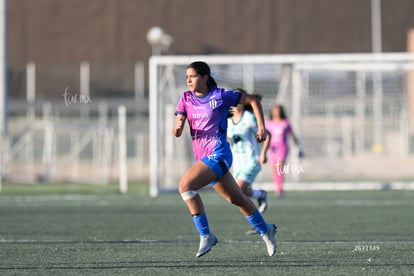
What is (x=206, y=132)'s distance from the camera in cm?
992

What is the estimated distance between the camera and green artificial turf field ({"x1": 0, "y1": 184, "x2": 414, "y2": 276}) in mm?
9352

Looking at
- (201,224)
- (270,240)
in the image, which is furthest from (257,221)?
(201,224)

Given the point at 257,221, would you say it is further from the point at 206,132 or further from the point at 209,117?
the point at 209,117

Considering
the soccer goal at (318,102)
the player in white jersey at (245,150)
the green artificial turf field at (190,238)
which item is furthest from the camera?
the soccer goal at (318,102)

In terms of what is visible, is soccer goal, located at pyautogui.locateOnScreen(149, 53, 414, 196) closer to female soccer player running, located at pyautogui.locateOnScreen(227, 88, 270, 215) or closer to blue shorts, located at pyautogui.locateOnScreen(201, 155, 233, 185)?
female soccer player running, located at pyautogui.locateOnScreen(227, 88, 270, 215)

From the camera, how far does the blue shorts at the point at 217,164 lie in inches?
385

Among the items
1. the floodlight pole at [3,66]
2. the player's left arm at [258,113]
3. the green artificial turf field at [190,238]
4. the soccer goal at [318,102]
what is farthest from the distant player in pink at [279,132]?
the player's left arm at [258,113]

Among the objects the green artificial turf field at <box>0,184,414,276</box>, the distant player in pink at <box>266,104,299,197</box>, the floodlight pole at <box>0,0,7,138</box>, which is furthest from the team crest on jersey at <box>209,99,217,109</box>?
the floodlight pole at <box>0,0,7,138</box>

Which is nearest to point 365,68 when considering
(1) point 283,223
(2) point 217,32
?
(1) point 283,223

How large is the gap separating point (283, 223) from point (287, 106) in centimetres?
1270

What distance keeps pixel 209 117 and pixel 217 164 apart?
0.47 m

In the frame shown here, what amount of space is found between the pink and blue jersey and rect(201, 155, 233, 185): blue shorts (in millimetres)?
41

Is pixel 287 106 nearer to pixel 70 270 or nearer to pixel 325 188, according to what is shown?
pixel 325 188

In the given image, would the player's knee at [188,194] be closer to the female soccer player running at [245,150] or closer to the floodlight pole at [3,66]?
the female soccer player running at [245,150]
